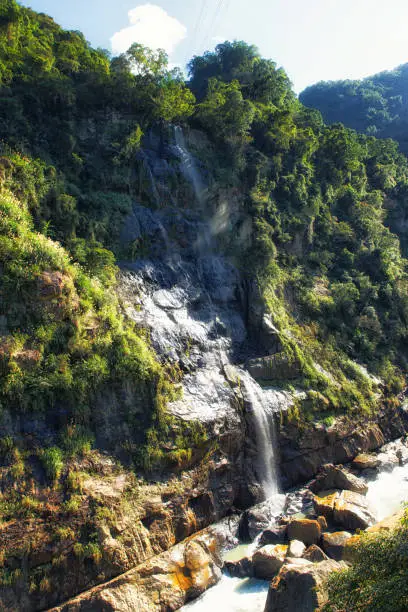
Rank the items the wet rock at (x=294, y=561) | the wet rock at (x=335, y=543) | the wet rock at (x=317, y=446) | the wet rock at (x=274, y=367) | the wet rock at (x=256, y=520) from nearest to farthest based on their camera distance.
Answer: the wet rock at (x=294, y=561) < the wet rock at (x=335, y=543) < the wet rock at (x=256, y=520) < the wet rock at (x=317, y=446) < the wet rock at (x=274, y=367)

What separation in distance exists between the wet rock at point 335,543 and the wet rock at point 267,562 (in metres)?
1.32

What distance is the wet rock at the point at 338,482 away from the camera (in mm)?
17094

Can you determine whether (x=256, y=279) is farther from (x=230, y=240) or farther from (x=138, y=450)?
(x=138, y=450)

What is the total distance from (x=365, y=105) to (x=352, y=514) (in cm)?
7865

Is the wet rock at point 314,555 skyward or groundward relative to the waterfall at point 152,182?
groundward

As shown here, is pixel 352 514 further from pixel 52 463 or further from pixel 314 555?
pixel 52 463

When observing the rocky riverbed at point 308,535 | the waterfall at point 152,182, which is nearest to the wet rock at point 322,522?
the rocky riverbed at point 308,535

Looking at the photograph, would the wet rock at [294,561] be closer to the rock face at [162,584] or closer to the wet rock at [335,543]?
the wet rock at [335,543]

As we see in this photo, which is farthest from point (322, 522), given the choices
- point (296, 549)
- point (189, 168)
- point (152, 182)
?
point (189, 168)

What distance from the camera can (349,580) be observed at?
7359mm

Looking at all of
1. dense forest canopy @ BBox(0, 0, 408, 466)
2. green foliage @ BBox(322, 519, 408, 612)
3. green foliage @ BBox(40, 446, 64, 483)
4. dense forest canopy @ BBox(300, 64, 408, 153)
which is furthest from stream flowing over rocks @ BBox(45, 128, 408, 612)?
dense forest canopy @ BBox(300, 64, 408, 153)

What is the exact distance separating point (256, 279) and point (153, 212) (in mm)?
6917

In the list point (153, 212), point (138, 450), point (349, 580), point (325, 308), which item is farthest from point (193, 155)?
point (349, 580)

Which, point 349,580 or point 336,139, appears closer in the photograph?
point 349,580
